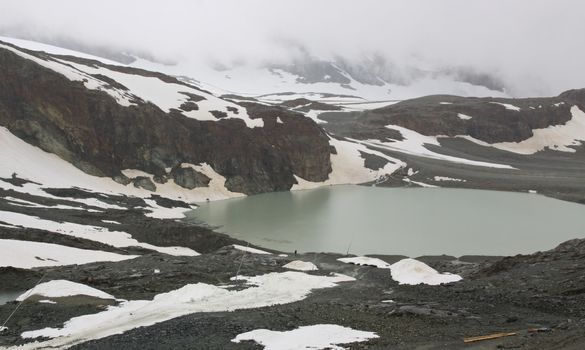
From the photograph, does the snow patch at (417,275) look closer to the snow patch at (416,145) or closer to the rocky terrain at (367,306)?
the rocky terrain at (367,306)

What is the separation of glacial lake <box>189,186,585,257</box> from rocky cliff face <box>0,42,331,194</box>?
7071 mm

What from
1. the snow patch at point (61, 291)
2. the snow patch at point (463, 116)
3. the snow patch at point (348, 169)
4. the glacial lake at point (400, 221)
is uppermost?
the snow patch at point (463, 116)

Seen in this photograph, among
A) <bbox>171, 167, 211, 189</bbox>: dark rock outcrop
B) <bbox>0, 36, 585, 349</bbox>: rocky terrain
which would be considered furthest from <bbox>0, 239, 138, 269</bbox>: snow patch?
<bbox>171, 167, 211, 189</bbox>: dark rock outcrop

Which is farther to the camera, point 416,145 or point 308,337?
point 416,145

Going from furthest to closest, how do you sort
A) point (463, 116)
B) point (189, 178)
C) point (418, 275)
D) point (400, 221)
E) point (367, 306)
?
point (463, 116) → point (189, 178) → point (400, 221) → point (418, 275) → point (367, 306)

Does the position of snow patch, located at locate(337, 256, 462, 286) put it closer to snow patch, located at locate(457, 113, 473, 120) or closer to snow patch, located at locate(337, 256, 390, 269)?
snow patch, located at locate(337, 256, 390, 269)

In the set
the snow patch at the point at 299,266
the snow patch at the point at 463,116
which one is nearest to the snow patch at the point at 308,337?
the snow patch at the point at 299,266

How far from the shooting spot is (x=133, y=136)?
229 feet

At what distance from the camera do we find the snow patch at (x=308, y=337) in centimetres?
1250

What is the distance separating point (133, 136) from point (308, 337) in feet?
203

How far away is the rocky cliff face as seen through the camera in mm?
63375

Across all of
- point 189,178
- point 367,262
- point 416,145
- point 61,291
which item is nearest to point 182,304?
point 61,291

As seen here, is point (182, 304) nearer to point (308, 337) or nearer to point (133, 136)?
point (308, 337)

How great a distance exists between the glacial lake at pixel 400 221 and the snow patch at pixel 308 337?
86.0 feet
